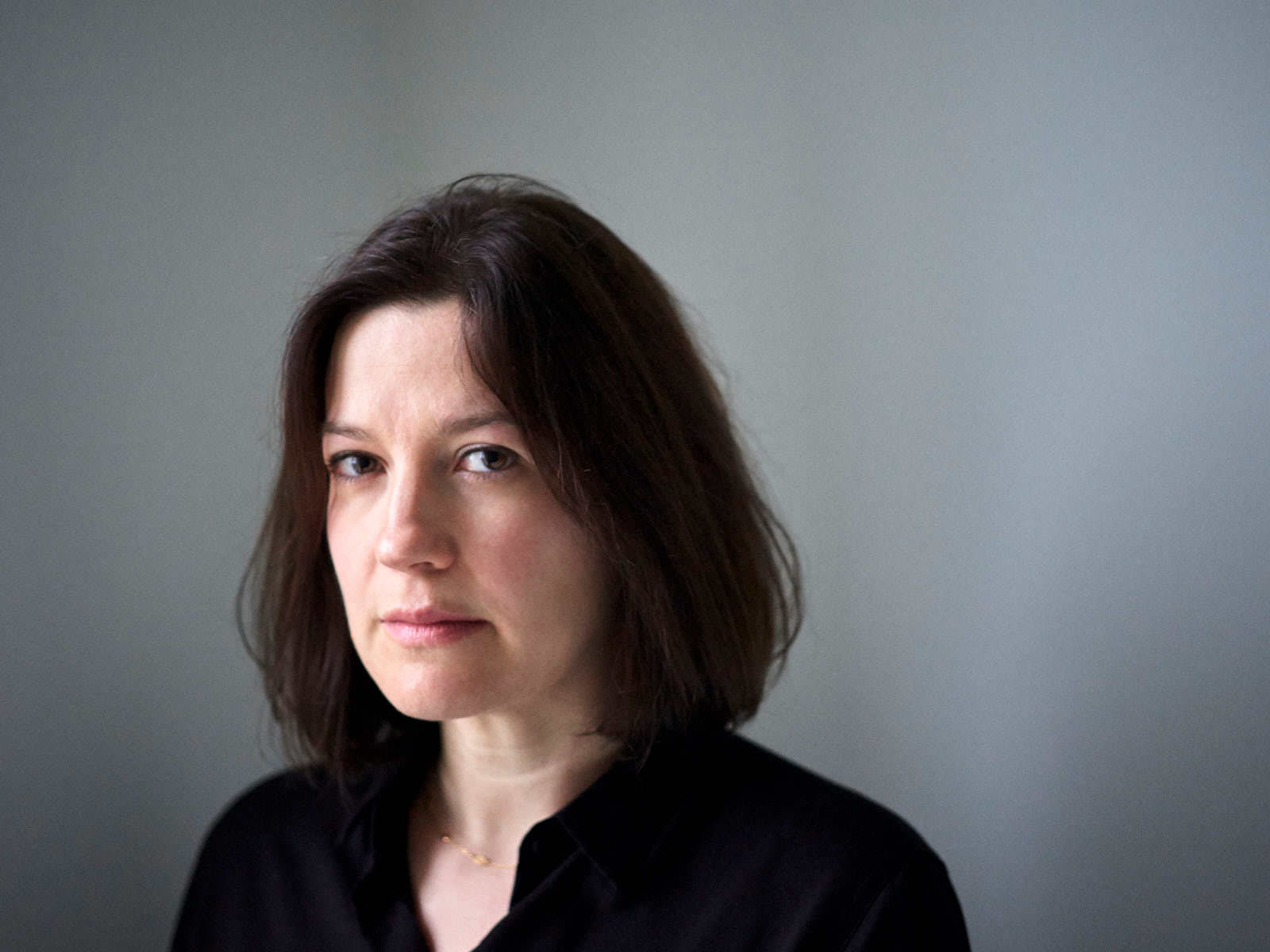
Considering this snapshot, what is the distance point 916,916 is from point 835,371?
659mm

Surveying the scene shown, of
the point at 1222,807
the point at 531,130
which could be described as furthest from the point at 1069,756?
the point at 531,130

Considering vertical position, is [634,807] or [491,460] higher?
[491,460]

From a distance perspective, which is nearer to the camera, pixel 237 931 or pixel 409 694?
pixel 409 694

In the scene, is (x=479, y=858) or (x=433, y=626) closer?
(x=433, y=626)

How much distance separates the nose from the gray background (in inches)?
23.2

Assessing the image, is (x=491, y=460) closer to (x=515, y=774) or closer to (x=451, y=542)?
(x=451, y=542)

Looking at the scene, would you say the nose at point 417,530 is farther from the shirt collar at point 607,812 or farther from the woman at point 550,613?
the shirt collar at point 607,812

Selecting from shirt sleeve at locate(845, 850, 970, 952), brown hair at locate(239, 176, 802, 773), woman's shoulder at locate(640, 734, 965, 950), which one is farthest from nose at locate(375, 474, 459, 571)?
shirt sleeve at locate(845, 850, 970, 952)

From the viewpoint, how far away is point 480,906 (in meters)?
1.16

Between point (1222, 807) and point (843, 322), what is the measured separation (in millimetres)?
678

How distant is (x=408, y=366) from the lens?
108 cm

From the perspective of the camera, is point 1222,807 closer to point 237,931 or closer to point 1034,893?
point 1034,893

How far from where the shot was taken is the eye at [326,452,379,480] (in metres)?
1.15

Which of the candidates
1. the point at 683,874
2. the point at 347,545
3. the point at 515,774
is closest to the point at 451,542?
the point at 347,545
